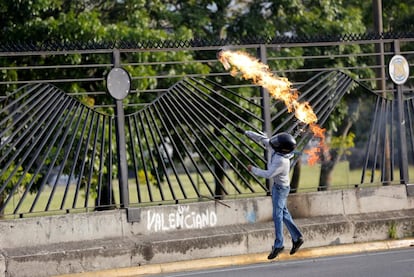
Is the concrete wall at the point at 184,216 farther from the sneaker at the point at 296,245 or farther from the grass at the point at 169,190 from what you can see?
the grass at the point at 169,190

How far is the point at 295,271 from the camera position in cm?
1405

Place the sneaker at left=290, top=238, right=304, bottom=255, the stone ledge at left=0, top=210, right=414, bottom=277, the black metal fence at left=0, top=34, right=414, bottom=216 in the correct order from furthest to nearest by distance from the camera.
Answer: the black metal fence at left=0, top=34, right=414, bottom=216, the sneaker at left=290, top=238, right=304, bottom=255, the stone ledge at left=0, top=210, right=414, bottom=277

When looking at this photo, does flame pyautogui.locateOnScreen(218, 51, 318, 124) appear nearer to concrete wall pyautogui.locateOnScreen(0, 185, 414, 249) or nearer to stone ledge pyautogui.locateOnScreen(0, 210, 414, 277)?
concrete wall pyautogui.locateOnScreen(0, 185, 414, 249)

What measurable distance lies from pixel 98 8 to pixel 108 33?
12.1ft

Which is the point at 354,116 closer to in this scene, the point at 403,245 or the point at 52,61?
the point at 52,61

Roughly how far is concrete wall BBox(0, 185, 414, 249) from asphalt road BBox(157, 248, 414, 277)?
115 centimetres

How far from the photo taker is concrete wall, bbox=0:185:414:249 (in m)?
14.7

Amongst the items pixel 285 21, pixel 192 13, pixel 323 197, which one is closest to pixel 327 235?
pixel 323 197

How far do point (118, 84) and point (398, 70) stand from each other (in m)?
5.08

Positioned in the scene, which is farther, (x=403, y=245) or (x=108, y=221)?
(x=403, y=245)

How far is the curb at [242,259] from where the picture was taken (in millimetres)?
14633

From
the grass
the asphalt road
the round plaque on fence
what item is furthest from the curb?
the grass

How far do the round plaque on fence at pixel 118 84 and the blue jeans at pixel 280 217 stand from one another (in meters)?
2.71

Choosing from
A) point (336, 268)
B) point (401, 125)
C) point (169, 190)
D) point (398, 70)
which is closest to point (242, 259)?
point (336, 268)
